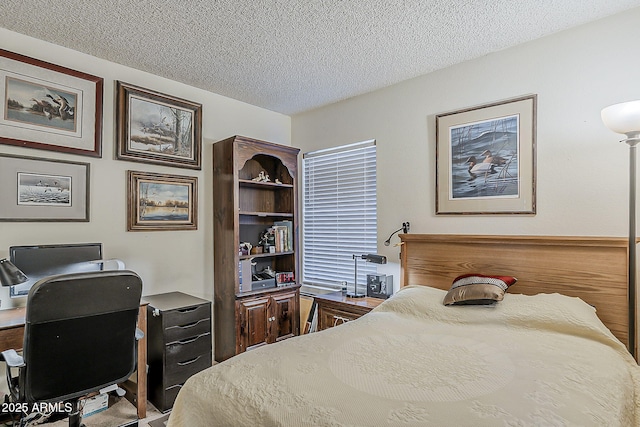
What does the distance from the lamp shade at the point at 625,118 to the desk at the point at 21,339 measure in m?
3.00

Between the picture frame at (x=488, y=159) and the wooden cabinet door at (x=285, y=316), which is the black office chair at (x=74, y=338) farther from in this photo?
the picture frame at (x=488, y=159)

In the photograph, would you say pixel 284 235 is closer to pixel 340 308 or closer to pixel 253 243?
pixel 253 243

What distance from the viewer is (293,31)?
2.43 meters

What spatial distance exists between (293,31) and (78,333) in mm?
2160

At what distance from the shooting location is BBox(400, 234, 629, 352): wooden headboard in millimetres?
2148

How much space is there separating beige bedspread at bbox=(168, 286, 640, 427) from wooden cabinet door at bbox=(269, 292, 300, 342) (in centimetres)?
164

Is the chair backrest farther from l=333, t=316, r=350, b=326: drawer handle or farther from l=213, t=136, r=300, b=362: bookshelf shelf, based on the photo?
l=333, t=316, r=350, b=326: drawer handle

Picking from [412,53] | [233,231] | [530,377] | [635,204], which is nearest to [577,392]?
[530,377]

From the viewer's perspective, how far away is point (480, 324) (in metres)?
2.07

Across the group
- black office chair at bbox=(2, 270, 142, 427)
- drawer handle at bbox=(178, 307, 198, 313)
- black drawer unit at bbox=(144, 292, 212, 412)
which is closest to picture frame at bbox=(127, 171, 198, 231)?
black drawer unit at bbox=(144, 292, 212, 412)

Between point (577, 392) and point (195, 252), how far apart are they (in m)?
3.00

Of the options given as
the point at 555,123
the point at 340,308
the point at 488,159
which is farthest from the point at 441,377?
the point at 555,123

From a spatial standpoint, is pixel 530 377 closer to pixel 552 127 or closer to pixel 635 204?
pixel 635 204

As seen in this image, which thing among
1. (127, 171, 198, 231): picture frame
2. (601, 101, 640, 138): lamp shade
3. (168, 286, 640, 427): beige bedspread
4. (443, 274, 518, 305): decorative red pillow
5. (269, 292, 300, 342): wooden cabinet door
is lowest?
(269, 292, 300, 342): wooden cabinet door
